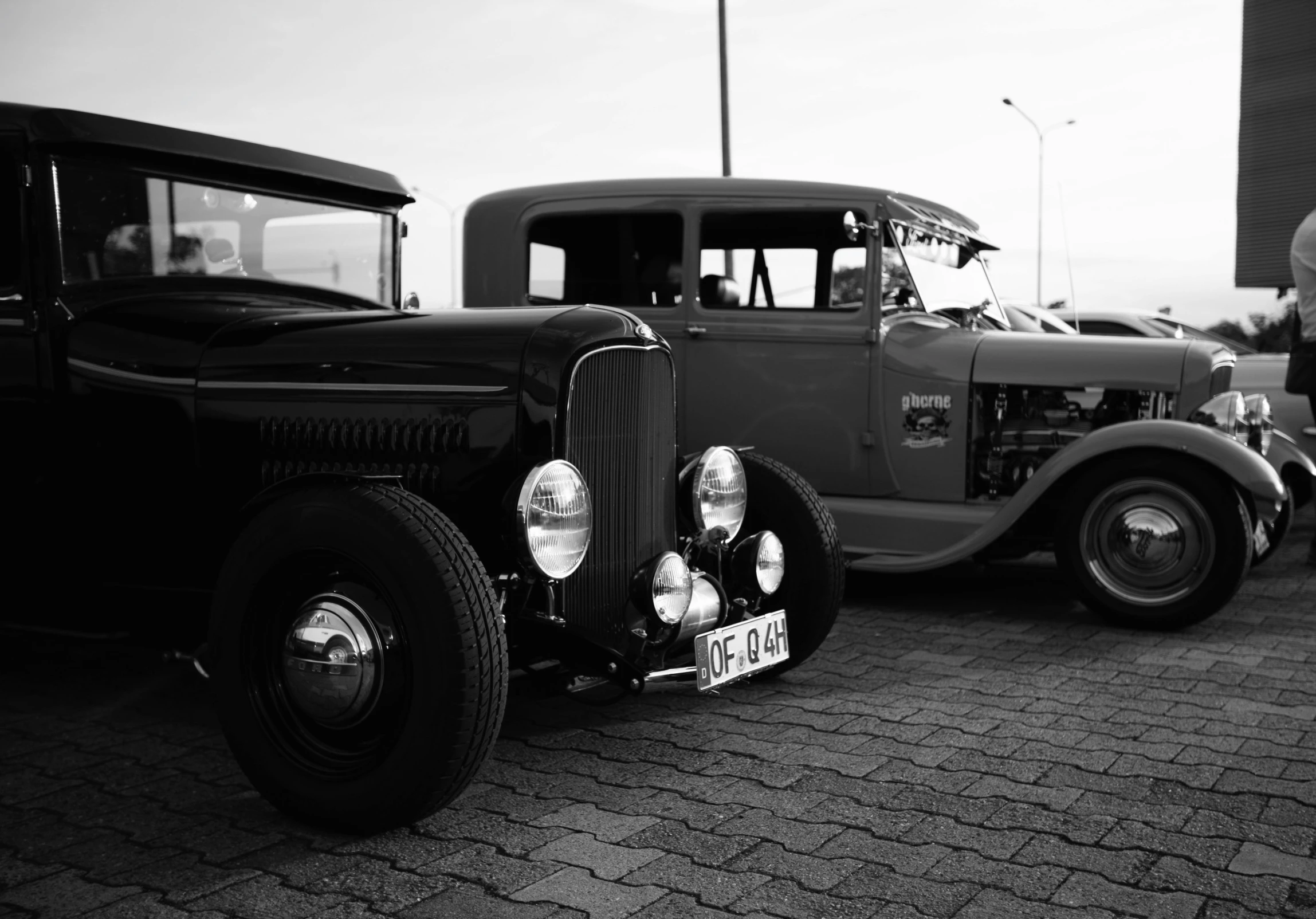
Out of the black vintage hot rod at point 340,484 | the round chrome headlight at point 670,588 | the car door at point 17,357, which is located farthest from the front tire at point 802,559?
the car door at point 17,357

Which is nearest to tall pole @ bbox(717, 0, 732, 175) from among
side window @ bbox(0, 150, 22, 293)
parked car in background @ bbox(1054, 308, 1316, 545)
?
parked car in background @ bbox(1054, 308, 1316, 545)

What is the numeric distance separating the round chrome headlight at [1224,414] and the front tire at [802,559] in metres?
2.33

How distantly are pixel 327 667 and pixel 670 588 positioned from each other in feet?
2.95

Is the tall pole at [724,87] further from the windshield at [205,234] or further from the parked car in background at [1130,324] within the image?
the windshield at [205,234]

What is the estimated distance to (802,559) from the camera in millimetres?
3920

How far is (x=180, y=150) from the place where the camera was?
3.74 meters

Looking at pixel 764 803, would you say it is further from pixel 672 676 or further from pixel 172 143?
pixel 172 143

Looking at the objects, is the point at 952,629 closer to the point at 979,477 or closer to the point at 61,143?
the point at 979,477

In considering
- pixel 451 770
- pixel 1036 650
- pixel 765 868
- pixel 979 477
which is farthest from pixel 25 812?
pixel 979 477

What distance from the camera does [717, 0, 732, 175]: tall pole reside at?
601 inches

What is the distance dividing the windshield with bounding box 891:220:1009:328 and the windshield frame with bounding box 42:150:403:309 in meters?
2.39

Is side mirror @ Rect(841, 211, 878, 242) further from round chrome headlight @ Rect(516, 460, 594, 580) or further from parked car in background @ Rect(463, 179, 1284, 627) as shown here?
round chrome headlight @ Rect(516, 460, 594, 580)

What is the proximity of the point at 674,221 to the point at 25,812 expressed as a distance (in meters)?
3.83

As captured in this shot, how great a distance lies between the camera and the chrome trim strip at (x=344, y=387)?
3.13 meters
